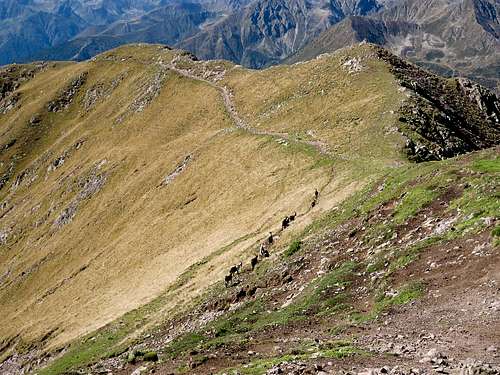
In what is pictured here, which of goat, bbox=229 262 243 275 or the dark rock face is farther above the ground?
goat, bbox=229 262 243 275

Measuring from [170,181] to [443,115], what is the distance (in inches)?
1829

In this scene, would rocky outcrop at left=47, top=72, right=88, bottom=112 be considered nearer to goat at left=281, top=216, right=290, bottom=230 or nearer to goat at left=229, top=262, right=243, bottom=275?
goat at left=281, top=216, right=290, bottom=230

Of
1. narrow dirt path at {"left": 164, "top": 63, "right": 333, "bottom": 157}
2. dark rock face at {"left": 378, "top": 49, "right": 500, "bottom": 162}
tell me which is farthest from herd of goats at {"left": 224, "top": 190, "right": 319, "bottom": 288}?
dark rock face at {"left": 378, "top": 49, "right": 500, "bottom": 162}

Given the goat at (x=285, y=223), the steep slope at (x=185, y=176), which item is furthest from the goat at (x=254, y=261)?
the goat at (x=285, y=223)

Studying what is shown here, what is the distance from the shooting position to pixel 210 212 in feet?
219

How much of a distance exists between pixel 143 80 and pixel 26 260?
6792cm

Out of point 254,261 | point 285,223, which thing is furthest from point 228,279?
point 285,223

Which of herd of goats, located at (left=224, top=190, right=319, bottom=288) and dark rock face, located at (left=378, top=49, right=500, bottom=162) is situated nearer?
herd of goats, located at (left=224, top=190, right=319, bottom=288)

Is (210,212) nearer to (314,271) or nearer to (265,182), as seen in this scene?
(265,182)

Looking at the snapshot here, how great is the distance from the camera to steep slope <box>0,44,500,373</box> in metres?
52.1

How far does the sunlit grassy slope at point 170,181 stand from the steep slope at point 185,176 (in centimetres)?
34

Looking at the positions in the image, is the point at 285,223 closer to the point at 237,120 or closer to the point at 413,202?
the point at 413,202

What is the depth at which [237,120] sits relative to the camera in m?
95.6

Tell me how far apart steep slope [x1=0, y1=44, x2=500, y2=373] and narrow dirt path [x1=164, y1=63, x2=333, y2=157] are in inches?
17.0
